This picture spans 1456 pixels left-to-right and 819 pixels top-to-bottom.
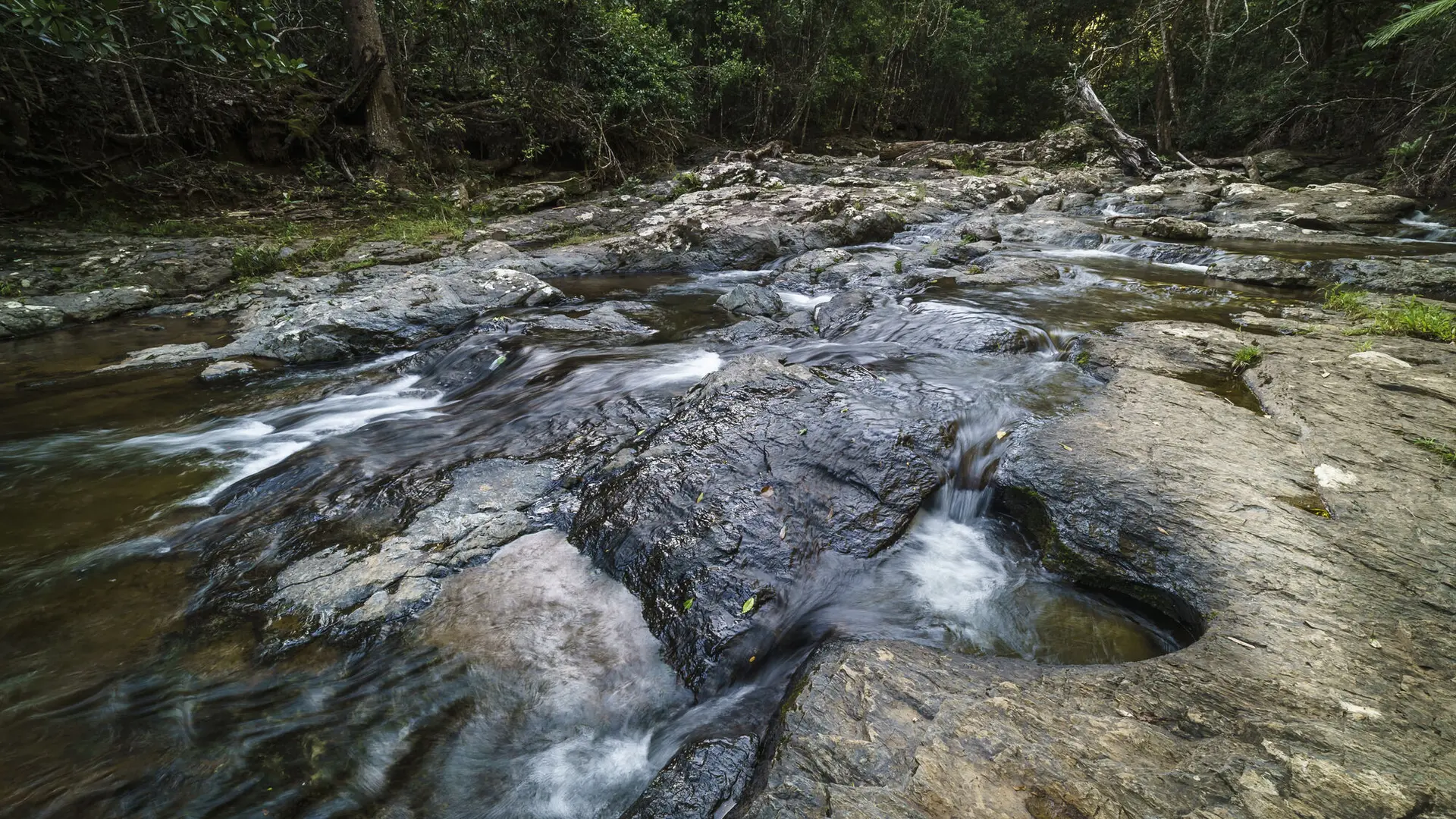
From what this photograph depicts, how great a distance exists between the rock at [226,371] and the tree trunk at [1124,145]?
61.8 ft

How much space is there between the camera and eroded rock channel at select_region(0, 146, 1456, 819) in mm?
1691

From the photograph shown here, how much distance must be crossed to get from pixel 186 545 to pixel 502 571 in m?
1.79

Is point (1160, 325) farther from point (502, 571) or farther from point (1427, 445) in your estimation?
point (502, 571)

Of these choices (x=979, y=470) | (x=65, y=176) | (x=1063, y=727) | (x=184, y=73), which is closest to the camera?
(x=1063, y=727)

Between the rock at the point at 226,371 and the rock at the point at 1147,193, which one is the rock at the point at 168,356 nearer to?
the rock at the point at 226,371

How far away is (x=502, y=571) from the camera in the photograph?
285 cm

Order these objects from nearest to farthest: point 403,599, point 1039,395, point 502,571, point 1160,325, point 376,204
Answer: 1. point 403,599
2. point 502,571
3. point 1039,395
4. point 1160,325
5. point 376,204

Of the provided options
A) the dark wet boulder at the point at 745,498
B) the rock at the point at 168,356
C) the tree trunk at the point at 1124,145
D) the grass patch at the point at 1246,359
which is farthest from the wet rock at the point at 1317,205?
the rock at the point at 168,356

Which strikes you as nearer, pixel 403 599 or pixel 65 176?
pixel 403 599

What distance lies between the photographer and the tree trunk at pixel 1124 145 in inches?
600

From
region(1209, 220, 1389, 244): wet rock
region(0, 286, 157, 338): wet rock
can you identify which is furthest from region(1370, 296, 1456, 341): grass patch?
region(0, 286, 157, 338): wet rock

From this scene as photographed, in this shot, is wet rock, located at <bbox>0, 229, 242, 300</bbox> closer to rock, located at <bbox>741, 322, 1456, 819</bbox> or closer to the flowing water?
the flowing water

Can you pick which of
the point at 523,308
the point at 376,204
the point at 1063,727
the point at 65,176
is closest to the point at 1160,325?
the point at 1063,727

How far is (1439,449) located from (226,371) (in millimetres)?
8533
